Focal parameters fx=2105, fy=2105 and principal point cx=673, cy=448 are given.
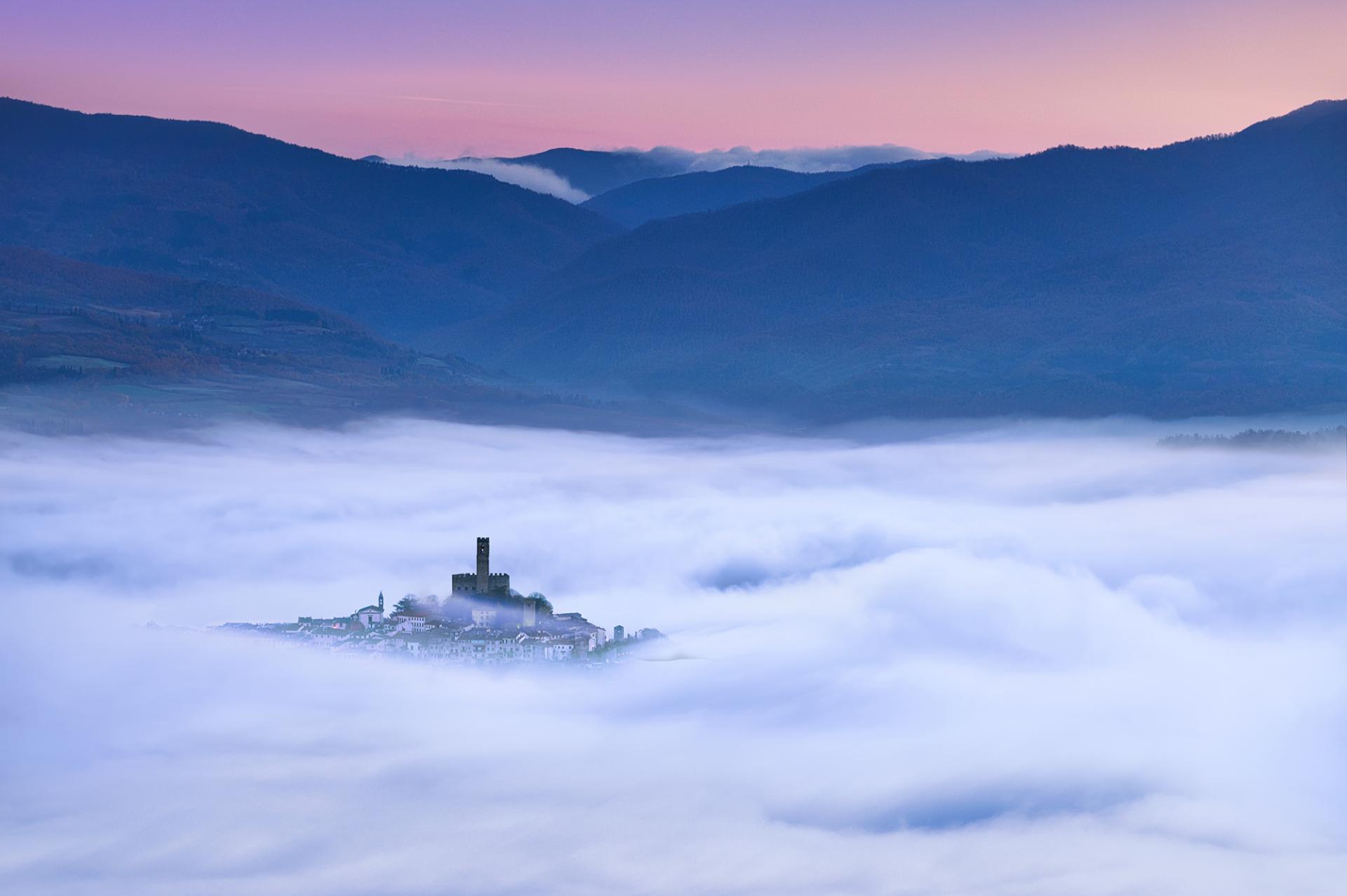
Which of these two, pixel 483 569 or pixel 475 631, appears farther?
pixel 483 569

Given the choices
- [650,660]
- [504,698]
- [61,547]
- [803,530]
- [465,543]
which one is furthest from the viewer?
[803,530]

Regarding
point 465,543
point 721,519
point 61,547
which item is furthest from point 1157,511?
point 61,547

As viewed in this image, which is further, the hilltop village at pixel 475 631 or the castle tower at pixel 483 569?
the castle tower at pixel 483 569

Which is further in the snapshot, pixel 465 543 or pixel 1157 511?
pixel 1157 511

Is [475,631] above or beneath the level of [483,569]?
beneath

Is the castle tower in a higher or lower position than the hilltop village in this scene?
higher

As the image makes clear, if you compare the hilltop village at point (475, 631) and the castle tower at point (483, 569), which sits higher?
the castle tower at point (483, 569)

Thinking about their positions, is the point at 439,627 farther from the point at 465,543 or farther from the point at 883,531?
the point at 883,531

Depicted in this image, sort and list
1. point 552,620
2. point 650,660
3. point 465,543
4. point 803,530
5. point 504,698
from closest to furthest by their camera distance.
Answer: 1. point 504,698
2. point 552,620
3. point 650,660
4. point 465,543
5. point 803,530
